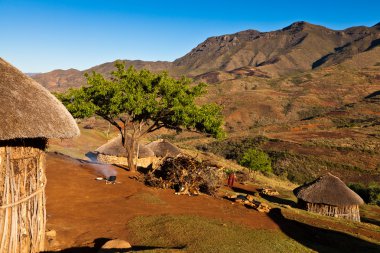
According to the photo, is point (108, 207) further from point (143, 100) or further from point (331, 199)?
point (331, 199)

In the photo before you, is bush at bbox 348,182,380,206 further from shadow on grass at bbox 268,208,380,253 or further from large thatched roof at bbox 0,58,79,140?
large thatched roof at bbox 0,58,79,140

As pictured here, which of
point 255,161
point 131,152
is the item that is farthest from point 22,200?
point 255,161

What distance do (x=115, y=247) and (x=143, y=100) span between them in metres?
11.8

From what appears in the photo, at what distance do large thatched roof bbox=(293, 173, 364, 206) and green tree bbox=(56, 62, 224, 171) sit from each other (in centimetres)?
917

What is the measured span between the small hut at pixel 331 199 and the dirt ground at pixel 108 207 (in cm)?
1088

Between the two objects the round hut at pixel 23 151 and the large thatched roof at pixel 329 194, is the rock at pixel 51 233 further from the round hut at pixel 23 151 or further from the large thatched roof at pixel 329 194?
the large thatched roof at pixel 329 194

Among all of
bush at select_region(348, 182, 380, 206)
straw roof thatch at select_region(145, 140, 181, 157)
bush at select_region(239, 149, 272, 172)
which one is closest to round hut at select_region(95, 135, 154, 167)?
straw roof thatch at select_region(145, 140, 181, 157)

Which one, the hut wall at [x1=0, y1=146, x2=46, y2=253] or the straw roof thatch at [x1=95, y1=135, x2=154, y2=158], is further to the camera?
the straw roof thatch at [x1=95, y1=135, x2=154, y2=158]

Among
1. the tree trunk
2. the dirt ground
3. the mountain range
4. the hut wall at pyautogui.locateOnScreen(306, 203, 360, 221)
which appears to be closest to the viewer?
the dirt ground

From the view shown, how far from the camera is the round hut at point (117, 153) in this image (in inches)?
1315

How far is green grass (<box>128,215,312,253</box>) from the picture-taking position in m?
11.2

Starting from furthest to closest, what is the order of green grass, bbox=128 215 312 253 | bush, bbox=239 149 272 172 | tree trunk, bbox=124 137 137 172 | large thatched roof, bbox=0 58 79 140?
bush, bbox=239 149 272 172 < tree trunk, bbox=124 137 137 172 < green grass, bbox=128 215 312 253 < large thatched roof, bbox=0 58 79 140

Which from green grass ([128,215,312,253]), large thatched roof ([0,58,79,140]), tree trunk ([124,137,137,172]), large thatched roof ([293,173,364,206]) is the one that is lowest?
large thatched roof ([293,173,364,206])

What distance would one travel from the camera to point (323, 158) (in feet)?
175
